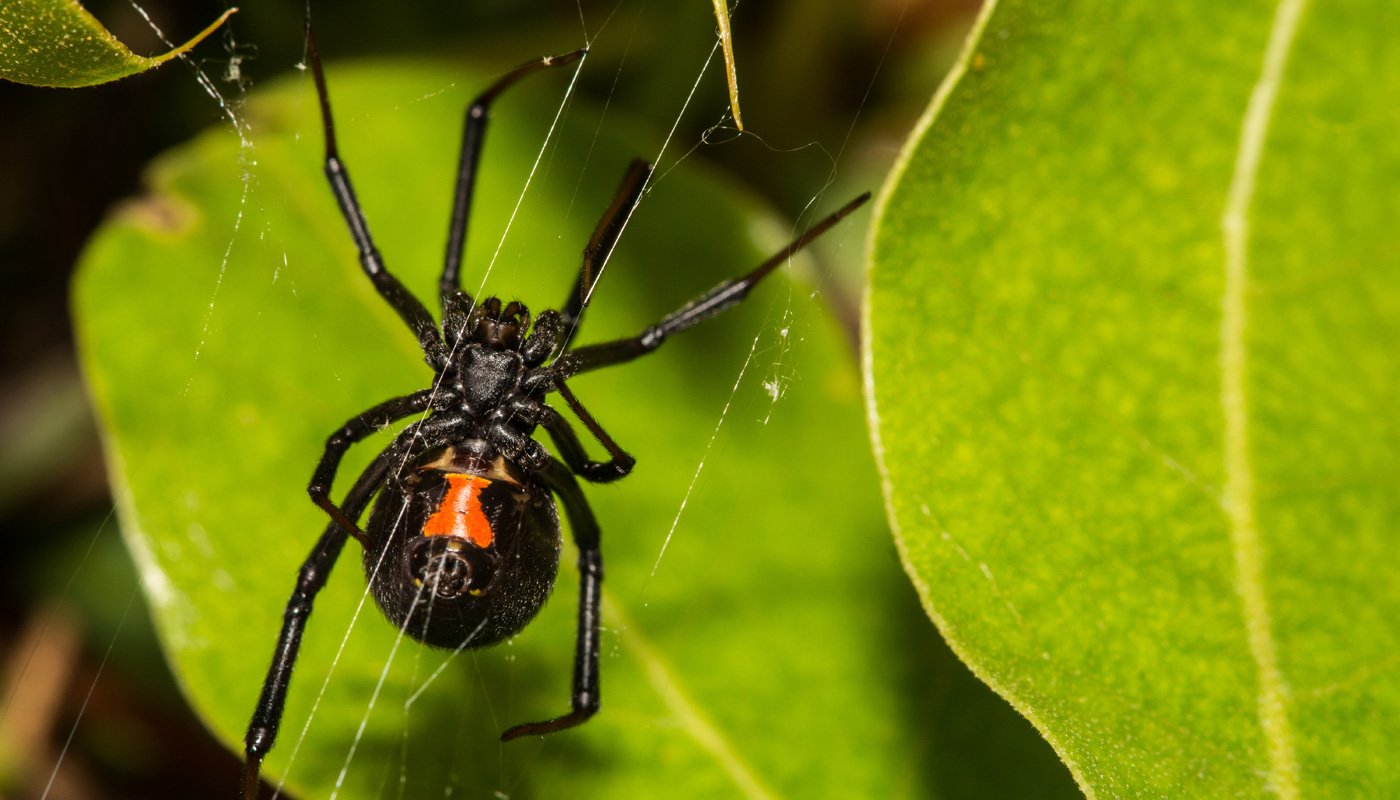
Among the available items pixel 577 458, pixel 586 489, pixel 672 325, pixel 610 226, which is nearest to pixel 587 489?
pixel 586 489

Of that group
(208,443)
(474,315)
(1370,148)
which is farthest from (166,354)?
(1370,148)

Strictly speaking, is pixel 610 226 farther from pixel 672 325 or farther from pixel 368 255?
pixel 368 255

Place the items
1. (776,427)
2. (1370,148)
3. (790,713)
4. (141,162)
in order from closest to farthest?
1. (1370,148)
2. (790,713)
3. (776,427)
4. (141,162)

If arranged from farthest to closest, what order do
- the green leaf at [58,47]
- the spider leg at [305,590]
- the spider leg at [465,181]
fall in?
the spider leg at [465,181], the spider leg at [305,590], the green leaf at [58,47]

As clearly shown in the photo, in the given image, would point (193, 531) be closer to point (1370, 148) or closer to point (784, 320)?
point (784, 320)

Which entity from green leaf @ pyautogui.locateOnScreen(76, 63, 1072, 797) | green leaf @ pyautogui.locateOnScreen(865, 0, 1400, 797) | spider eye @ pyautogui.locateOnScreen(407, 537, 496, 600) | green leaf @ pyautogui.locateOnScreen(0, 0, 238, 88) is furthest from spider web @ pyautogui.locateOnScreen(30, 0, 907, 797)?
green leaf @ pyautogui.locateOnScreen(0, 0, 238, 88)

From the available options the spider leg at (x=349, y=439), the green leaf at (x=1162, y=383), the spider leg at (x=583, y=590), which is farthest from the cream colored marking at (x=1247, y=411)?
the spider leg at (x=349, y=439)

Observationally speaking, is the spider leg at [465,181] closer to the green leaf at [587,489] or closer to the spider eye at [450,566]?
the green leaf at [587,489]
